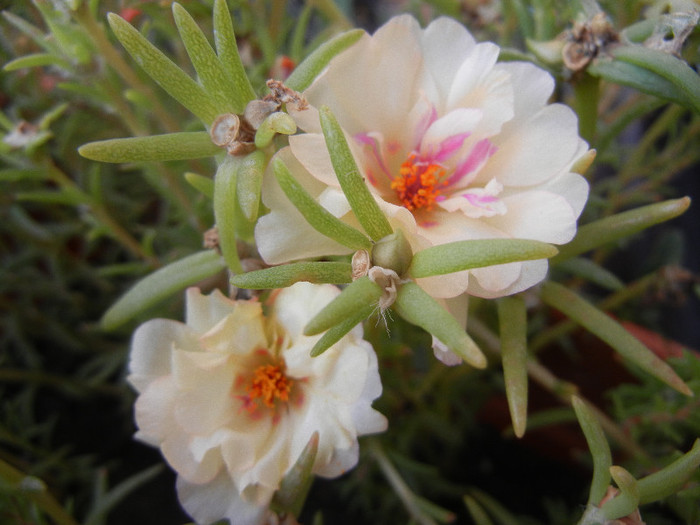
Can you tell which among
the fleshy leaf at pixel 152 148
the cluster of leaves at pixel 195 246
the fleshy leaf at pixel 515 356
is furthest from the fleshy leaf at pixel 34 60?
the fleshy leaf at pixel 515 356

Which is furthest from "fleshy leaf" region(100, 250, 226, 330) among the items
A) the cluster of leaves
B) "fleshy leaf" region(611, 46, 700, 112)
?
"fleshy leaf" region(611, 46, 700, 112)

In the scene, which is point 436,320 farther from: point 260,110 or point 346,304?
point 260,110

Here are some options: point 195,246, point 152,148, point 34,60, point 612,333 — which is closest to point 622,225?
point 612,333

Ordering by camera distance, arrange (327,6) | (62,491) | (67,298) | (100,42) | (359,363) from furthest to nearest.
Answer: (67,298), (62,491), (327,6), (100,42), (359,363)

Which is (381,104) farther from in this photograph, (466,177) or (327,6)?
(327,6)

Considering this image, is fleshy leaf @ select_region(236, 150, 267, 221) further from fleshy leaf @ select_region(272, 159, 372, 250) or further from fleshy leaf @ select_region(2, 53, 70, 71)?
fleshy leaf @ select_region(2, 53, 70, 71)

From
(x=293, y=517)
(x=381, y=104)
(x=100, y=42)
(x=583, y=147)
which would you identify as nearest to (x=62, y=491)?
(x=293, y=517)

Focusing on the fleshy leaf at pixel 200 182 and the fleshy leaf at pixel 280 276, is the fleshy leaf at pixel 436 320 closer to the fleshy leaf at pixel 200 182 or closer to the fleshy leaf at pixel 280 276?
the fleshy leaf at pixel 280 276
